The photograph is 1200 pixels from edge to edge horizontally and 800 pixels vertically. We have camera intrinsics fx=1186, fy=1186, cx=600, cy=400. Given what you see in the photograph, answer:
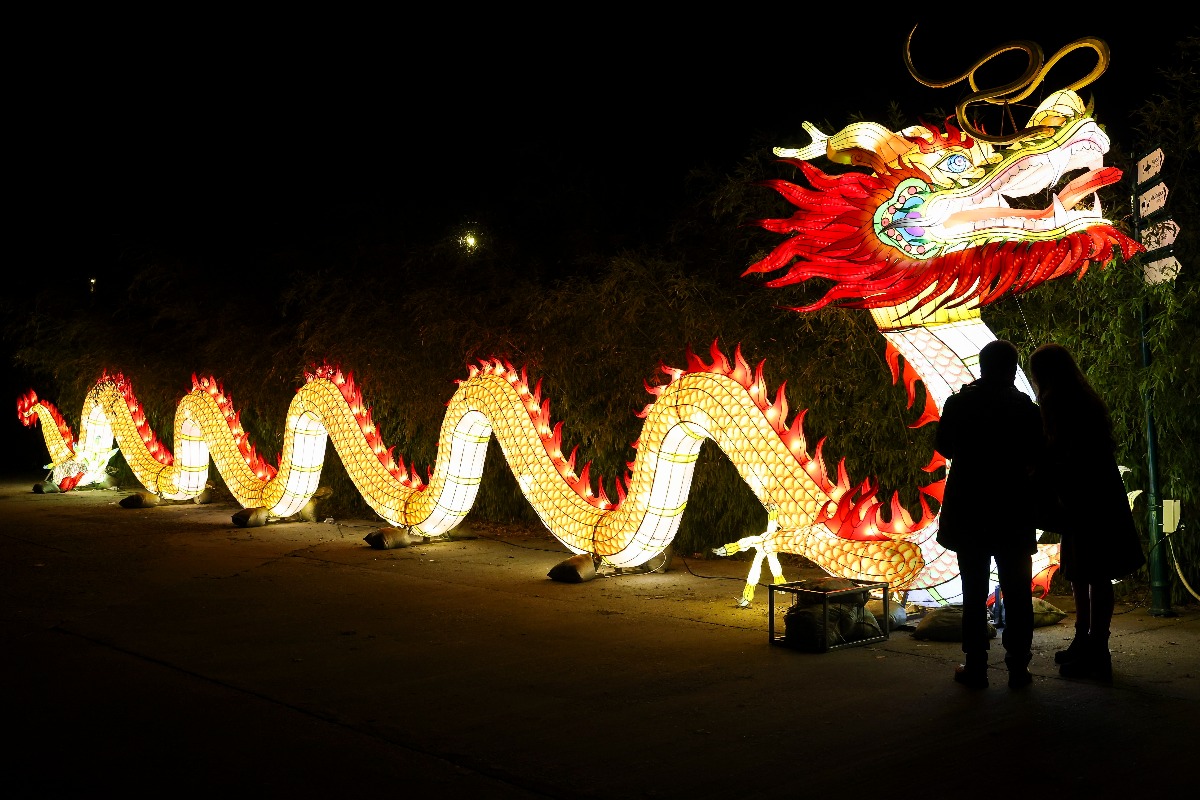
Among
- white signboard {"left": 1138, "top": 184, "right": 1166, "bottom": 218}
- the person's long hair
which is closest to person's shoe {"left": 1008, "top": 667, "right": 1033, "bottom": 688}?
the person's long hair

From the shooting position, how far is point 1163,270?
5.79 meters

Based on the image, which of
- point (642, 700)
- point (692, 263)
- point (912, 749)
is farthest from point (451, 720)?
point (692, 263)

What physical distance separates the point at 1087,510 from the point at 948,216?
1.71 meters

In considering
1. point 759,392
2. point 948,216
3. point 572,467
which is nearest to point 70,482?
point 572,467

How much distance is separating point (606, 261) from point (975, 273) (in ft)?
14.1

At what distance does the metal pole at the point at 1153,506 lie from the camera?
5898 mm

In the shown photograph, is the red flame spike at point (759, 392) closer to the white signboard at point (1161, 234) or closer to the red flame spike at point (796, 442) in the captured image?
the red flame spike at point (796, 442)

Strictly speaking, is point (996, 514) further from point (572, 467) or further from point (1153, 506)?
point (572, 467)

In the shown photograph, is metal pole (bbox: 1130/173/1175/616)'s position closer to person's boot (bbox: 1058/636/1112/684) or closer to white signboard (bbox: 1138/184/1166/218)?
white signboard (bbox: 1138/184/1166/218)

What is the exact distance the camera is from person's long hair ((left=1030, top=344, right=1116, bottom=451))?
15.4 feet

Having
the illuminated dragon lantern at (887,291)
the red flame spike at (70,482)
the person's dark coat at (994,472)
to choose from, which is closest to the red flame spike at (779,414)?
the illuminated dragon lantern at (887,291)

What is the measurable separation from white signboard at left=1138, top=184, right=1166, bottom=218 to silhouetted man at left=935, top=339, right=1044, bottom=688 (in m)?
1.68

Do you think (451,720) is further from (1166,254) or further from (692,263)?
(692,263)

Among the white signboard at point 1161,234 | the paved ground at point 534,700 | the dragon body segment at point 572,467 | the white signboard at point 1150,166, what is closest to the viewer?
the paved ground at point 534,700
